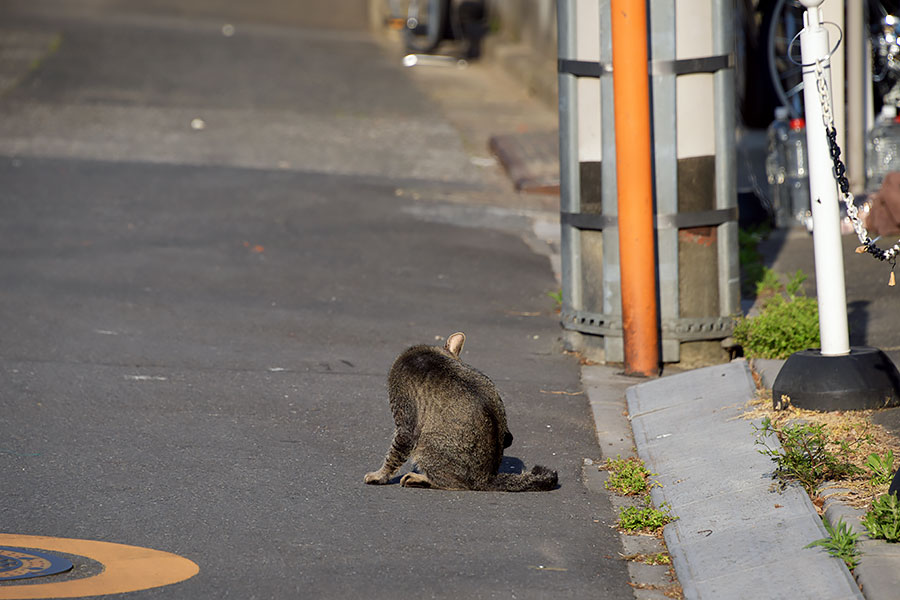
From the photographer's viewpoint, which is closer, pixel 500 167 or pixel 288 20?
pixel 500 167

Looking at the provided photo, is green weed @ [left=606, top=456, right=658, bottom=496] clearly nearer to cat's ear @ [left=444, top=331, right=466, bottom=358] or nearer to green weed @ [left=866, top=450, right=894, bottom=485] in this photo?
cat's ear @ [left=444, top=331, right=466, bottom=358]

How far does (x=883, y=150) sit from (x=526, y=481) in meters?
7.86

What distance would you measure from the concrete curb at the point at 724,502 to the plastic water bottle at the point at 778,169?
469 centimetres

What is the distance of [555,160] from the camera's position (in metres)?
14.8

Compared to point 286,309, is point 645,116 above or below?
above

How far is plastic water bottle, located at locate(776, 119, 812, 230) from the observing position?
36.6 ft

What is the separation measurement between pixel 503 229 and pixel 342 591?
795 cm

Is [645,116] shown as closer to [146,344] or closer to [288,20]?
[146,344]

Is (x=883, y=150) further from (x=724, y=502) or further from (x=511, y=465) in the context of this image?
(x=724, y=502)

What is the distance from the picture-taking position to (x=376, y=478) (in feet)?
18.2

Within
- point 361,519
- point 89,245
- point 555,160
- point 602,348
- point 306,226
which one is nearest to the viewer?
point 361,519


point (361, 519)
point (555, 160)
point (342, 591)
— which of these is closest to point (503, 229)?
point (555, 160)

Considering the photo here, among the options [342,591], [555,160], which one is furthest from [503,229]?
[342,591]

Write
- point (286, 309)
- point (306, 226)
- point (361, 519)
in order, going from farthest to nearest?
point (306, 226), point (286, 309), point (361, 519)
